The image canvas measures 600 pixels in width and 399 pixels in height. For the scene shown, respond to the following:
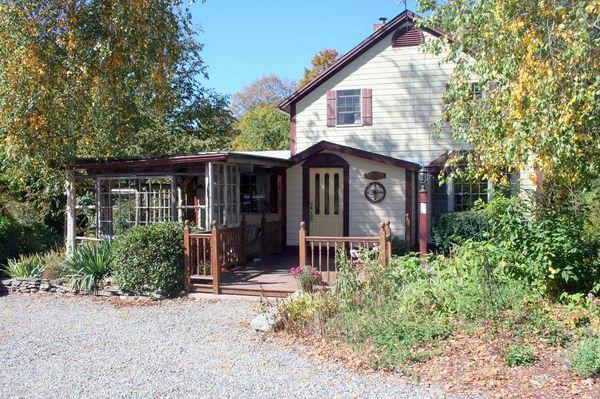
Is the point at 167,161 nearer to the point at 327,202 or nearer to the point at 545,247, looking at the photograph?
the point at 327,202

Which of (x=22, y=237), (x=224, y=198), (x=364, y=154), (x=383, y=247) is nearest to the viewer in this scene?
(x=383, y=247)

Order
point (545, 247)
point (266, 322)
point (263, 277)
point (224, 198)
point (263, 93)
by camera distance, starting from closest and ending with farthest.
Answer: point (545, 247) → point (266, 322) → point (263, 277) → point (224, 198) → point (263, 93)

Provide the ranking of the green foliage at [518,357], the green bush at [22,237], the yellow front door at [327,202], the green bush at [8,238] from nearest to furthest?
the green foliage at [518,357] → the green bush at [8,238] → the green bush at [22,237] → the yellow front door at [327,202]

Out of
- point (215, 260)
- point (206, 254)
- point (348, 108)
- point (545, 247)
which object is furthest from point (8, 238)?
point (545, 247)

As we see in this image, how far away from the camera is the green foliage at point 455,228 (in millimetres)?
13258

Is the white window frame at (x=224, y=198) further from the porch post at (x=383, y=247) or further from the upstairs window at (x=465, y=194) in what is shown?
the upstairs window at (x=465, y=194)

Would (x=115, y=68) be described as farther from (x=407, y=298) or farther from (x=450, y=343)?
(x=450, y=343)

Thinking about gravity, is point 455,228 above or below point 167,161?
below

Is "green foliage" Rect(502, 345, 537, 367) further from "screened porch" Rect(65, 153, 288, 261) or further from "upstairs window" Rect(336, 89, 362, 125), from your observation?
"upstairs window" Rect(336, 89, 362, 125)

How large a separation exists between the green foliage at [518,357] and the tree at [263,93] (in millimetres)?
42696

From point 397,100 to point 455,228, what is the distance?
13.3 ft

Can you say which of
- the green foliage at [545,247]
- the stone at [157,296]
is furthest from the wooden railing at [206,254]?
the green foliage at [545,247]

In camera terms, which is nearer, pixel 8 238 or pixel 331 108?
pixel 8 238

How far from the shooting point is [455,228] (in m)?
13.5
